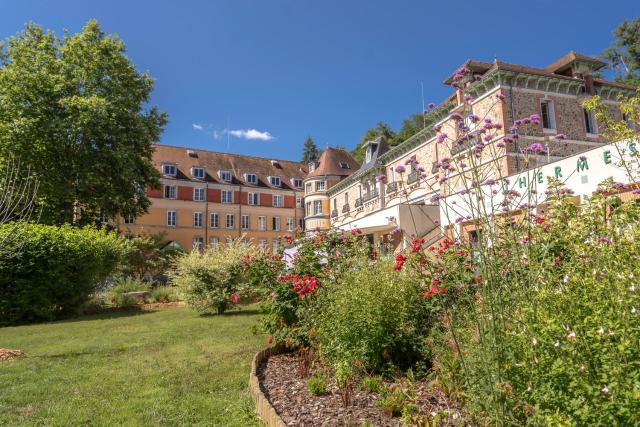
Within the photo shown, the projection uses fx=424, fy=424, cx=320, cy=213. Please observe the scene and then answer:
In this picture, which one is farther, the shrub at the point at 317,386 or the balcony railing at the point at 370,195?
the balcony railing at the point at 370,195

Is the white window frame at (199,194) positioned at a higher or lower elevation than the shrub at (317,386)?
higher

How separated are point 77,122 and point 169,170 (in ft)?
79.1

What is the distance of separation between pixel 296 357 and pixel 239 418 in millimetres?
1944

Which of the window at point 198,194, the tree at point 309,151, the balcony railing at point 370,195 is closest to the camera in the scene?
the balcony railing at point 370,195

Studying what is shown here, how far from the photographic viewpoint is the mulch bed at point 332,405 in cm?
354

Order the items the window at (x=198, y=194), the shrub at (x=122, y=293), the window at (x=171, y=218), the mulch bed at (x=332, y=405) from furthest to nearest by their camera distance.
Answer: the window at (x=198, y=194)
the window at (x=171, y=218)
the shrub at (x=122, y=293)
the mulch bed at (x=332, y=405)

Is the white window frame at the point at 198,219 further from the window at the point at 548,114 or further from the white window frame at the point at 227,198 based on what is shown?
the window at the point at 548,114

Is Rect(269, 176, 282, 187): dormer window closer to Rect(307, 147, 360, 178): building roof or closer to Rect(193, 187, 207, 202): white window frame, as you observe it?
Rect(307, 147, 360, 178): building roof

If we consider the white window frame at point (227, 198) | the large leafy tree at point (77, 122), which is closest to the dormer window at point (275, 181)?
the white window frame at point (227, 198)

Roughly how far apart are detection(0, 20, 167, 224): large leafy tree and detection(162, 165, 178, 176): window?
20.3 meters

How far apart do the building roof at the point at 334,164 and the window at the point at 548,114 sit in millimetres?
25265

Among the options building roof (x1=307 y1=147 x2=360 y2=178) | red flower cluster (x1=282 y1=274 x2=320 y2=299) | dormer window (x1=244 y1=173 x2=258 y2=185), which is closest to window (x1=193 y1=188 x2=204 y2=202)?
dormer window (x1=244 y1=173 x2=258 y2=185)

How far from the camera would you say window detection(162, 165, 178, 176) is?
149 feet

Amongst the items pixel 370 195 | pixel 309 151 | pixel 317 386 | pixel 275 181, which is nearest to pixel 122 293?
pixel 317 386
